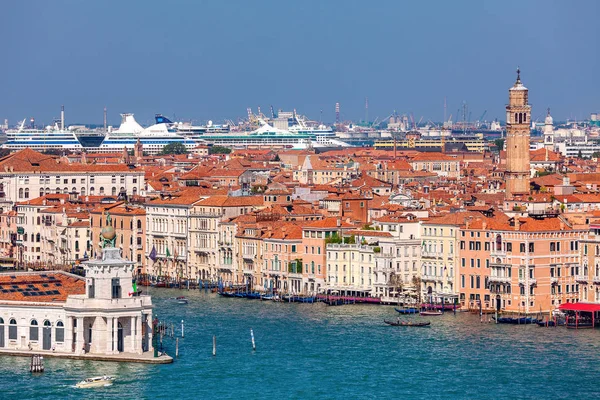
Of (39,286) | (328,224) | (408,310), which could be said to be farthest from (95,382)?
(328,224)

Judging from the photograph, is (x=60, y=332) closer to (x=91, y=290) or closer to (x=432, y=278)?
(x=91, y=290)

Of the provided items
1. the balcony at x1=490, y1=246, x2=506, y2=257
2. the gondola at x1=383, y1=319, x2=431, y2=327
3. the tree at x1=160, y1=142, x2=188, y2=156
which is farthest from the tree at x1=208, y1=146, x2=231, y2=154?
the gondola at x1=383, y1=319, x2=431, y2=327

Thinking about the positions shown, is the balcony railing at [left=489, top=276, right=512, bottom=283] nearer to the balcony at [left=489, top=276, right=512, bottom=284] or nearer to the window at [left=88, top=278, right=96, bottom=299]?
the balcony at [left=489, top=276, right=512, bottom=284]

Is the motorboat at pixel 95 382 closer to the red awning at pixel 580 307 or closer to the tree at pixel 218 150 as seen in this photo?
the red awning at pixel 580 307

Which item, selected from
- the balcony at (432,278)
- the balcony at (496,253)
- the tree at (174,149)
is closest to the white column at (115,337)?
the balcony at (496,253)

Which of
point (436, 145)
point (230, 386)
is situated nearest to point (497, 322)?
point (230, 386)
